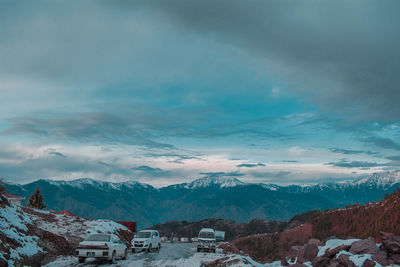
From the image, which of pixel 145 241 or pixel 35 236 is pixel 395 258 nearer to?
pixel 145 241

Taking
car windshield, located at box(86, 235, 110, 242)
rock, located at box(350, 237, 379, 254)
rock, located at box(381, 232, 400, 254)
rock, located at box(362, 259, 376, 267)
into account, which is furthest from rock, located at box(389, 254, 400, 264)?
car windshield, located at box(86, 235, 110, 242)

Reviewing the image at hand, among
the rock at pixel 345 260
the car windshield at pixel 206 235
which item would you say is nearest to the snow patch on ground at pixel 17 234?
the car windshield at pixel 206 235

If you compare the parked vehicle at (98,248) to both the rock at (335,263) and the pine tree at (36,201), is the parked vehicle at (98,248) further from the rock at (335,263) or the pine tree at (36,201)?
the pine tree at (36,201)

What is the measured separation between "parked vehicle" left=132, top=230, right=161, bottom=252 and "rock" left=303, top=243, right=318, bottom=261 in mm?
14403

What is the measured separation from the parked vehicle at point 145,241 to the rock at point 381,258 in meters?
19.9

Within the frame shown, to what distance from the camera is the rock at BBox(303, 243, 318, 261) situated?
25.5 m

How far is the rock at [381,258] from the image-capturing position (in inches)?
724

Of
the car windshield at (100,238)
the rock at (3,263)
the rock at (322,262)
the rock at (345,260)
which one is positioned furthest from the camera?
the car windshield at (100,238)

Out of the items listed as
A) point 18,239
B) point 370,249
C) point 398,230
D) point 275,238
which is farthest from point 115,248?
point 275,238

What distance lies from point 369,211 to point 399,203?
6699mm

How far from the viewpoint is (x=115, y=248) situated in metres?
22.9

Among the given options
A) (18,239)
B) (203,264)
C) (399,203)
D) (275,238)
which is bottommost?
(275,238)

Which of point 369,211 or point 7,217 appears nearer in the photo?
point 7,217

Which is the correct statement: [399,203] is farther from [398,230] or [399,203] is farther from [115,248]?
[115,248]
